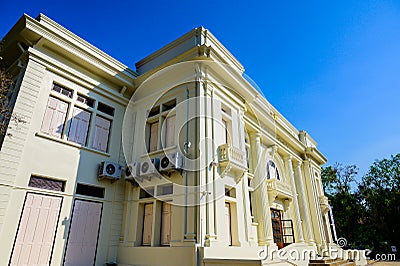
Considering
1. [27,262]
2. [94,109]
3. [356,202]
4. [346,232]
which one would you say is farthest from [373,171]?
[27,262]

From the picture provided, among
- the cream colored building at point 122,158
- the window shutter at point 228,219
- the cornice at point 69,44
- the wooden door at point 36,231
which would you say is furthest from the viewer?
the window shutter at point 228,219

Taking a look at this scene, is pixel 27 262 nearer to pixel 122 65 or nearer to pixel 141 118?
pixel 141 118

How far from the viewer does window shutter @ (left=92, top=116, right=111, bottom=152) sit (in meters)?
9.20

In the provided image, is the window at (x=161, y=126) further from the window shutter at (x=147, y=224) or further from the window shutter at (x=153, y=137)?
the window shutter at (x=147, y=224)

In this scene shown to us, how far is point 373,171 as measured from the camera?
27.5 m

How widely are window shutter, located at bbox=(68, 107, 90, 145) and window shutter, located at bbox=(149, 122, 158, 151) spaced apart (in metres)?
2.31

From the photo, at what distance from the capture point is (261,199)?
11.7 meters

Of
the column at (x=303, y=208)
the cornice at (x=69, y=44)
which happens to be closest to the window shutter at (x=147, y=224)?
the cornice at (x=69, y=44)

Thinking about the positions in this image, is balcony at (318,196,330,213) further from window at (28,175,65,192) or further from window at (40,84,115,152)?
window at (28,175,65,192)

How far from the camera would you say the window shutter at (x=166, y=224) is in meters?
7.97

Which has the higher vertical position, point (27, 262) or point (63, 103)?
point (63, 103)

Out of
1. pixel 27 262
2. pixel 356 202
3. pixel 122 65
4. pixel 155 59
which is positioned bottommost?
pixel 27 262

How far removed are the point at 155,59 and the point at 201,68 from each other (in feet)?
10.4

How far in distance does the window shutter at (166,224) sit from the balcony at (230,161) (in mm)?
2131
